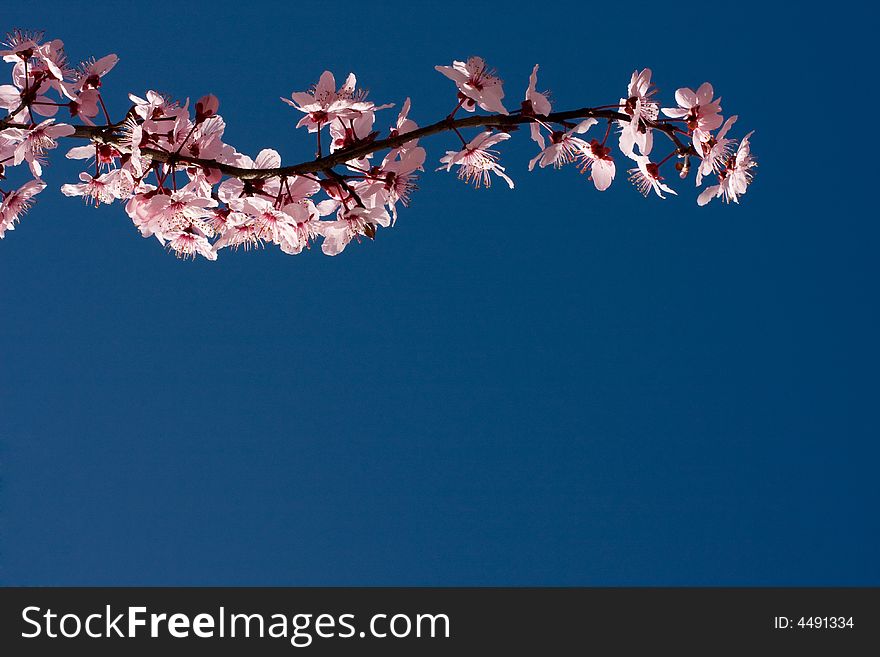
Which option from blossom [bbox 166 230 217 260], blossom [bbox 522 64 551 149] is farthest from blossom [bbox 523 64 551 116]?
blossom [bbox 166 230 217 260]

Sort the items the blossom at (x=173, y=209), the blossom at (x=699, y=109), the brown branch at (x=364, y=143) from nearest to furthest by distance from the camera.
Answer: the brown branch at (x=364, y=143)
the blossom at (x=699, y=109)
the blossom at (x=173, y=209)

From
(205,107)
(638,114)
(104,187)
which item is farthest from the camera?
(104,187)

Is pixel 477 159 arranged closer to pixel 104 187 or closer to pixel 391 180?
pixel 391 180

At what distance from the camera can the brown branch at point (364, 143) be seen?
111cm

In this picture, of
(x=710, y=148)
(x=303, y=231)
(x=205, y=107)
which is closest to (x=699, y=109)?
(x=710, y=148)

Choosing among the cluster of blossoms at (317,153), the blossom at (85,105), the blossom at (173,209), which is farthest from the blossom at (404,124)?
the blossom at (85,105)

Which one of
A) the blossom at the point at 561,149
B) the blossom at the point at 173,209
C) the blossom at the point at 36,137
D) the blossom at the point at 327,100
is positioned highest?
the blossom at the point at 327,100

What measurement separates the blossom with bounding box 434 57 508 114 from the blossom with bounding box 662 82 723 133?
289 mm

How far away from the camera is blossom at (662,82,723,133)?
1222mm

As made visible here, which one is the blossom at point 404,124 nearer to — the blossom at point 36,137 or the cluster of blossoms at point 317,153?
the cluster of blossoms at point 317,153

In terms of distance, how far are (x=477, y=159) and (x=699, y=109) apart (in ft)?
1.15

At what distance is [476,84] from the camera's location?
46.0 inches

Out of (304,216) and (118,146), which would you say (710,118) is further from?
(118,146)

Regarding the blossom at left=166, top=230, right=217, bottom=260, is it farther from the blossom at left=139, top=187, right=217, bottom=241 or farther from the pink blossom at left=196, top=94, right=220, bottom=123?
the pink blossom at left=196, top=94, right=220, bottom=123
